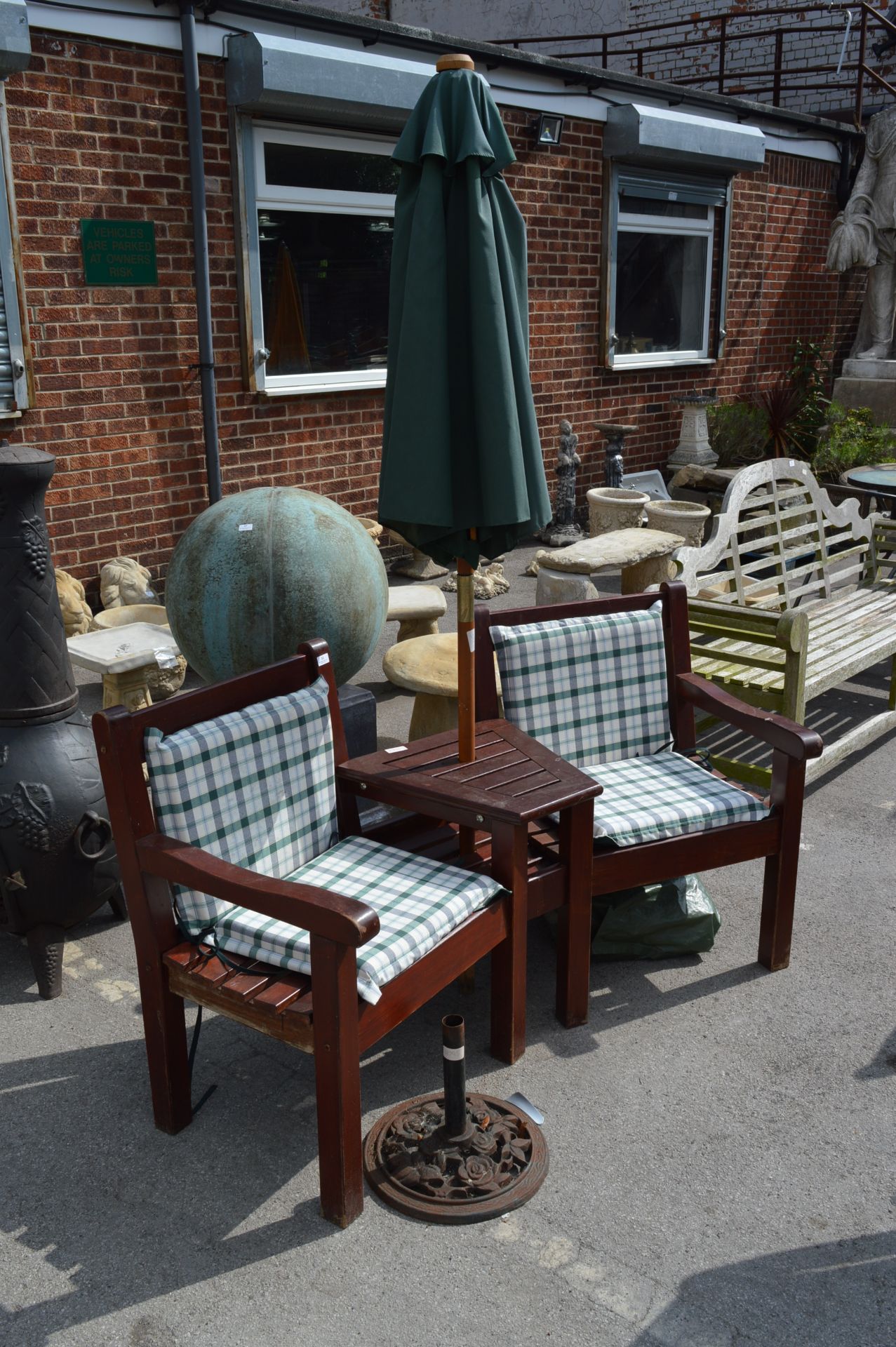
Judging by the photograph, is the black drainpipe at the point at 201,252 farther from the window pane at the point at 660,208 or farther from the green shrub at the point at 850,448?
the green shrub at the point at 850,448

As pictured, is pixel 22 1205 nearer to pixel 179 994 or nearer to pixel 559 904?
pixel 179 994

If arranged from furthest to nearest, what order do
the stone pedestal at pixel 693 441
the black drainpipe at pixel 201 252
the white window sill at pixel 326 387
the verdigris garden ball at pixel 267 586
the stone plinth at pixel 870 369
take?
the stone plinth at pixel 870 369 → the stone pedestal at pixel 693 441 → the white window sill at pixel 326 387 → the black drainpipe at pixel 201 252 → the verdigris garden ball at pixel 267 586

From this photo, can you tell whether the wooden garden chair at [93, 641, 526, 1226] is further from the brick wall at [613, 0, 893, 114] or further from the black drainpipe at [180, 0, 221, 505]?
the brick wall at [613, 0, 893, 114]

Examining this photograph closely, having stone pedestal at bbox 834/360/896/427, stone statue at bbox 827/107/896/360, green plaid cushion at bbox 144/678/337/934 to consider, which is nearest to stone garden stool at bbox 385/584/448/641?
green plaid cushion at bbox 144/678/337/934

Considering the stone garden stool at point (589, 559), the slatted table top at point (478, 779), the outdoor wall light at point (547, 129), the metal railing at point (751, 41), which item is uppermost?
the metal railing at point (751, 41)

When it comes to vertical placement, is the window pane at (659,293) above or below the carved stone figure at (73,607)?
above

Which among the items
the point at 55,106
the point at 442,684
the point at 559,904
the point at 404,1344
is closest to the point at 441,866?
the point at 559,904

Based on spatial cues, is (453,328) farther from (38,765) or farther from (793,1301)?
(793,1301)

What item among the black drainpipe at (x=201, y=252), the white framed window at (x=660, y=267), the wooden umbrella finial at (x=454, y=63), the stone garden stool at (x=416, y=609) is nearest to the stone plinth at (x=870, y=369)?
the white framed window at (x=660, y=267)

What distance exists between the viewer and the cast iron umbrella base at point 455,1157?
2596 millimetres

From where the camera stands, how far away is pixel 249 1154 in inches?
110

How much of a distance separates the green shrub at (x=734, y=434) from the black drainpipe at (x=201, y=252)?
224 inches

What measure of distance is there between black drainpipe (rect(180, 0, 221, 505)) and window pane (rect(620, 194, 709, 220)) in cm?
448

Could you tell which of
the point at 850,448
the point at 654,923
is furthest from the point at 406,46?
the point at 654,923
